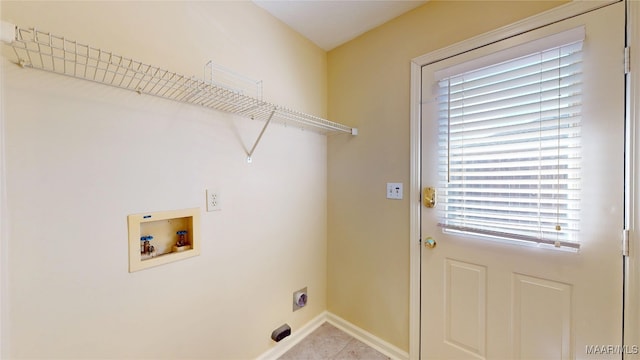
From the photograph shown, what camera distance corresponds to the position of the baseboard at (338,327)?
64.7 inches

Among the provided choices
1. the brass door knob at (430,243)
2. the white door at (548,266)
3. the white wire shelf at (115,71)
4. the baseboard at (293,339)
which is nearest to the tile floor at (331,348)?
the baseboard at (293,339)

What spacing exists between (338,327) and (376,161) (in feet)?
4.68

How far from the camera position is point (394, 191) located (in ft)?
5.51

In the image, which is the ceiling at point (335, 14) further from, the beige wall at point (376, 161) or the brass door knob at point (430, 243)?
the brass door knob at point (430, 243)

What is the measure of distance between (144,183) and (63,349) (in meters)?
0.68

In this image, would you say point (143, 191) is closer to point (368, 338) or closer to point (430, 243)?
point (430, 243)

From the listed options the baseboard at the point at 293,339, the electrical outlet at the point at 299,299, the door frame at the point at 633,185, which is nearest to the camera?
the door frame at the point at 633,185

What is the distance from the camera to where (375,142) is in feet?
5.86

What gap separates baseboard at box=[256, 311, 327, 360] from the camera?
1.62m

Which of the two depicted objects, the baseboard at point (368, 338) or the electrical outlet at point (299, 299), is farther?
the electrical outlet at point (299, 299)

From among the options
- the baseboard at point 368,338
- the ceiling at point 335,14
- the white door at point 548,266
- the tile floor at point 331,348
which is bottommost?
the tile floor at point 331,348

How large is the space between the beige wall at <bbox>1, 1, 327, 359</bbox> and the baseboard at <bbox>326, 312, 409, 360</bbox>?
0.39 m

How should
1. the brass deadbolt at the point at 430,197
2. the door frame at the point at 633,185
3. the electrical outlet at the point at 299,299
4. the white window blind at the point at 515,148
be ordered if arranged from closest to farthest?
the door frame at the point at 633,185
the white window blind at the point at 515,148
the brass deadbolt at the point at 430,197
the electrical outlet at the point at 299,299

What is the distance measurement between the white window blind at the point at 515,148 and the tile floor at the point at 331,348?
1.11 m
